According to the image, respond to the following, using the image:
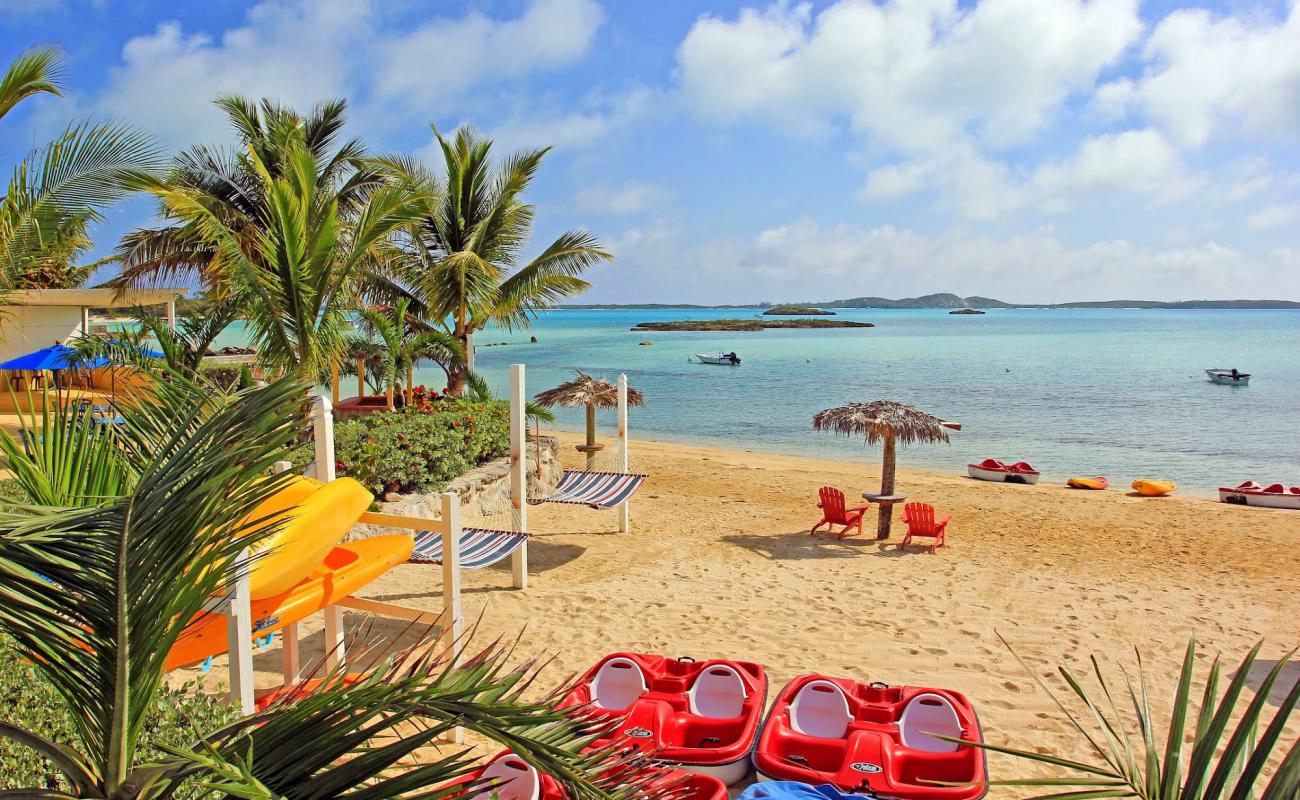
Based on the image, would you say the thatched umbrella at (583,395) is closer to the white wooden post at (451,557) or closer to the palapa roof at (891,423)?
the palapa roof at (891,423)

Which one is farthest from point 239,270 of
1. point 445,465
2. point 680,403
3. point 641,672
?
point 680,403

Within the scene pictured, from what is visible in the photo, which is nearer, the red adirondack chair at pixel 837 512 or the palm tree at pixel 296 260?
the palm tree at pixel 296 260

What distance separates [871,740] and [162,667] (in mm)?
3704

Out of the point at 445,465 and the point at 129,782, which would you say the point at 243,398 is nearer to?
the point at 129,782

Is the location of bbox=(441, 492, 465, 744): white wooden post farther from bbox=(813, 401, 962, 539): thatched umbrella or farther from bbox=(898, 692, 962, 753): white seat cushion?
bbox=(813, 401, 962, 539): thatched umbrella

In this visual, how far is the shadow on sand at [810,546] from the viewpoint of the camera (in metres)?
10.0

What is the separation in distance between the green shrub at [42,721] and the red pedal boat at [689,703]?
198 cm

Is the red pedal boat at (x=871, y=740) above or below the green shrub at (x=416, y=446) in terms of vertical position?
below

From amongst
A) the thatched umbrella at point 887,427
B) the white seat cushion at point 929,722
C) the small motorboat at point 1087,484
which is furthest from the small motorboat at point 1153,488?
the white seat cushion at point 929,722

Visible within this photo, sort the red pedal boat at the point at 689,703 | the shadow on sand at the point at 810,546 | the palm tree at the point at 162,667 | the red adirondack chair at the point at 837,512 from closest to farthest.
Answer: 1. the palm tree at the point at 162,667
2. the red pedal boat at the point at 689,703
3. the shadow on sand at the point at 810,546
4. the red adirondack chair at the point at 837,512

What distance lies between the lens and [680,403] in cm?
3678

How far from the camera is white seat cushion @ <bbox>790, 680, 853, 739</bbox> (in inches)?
188

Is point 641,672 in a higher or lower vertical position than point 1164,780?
lower

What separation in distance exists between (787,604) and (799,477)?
363 inches
